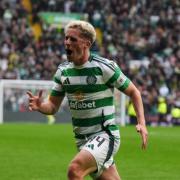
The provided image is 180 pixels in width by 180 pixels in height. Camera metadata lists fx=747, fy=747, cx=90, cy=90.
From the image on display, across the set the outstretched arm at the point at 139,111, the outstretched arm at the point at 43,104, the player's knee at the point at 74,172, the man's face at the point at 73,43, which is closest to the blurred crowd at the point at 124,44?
the outstretched arm at the point at 43,104

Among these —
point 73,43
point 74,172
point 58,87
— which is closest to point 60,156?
point 58,87

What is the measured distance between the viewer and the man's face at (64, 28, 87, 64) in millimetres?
7105

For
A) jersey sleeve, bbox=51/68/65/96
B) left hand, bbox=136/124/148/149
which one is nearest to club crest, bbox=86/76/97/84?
jersey sleeve, bbox=51/68/65/96

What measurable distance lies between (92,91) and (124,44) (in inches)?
1223

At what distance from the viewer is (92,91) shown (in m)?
7.30

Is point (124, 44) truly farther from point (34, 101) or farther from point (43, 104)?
point (34, 101)

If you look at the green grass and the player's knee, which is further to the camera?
the green grass

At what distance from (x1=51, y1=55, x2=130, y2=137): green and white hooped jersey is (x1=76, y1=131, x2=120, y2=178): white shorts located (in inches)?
3.0

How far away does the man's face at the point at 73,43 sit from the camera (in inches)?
280

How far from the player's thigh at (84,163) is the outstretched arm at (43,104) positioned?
706mm

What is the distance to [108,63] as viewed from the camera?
23.9 feet

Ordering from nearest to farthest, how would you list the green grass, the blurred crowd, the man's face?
the man's face → the green grass → the blurred crowd

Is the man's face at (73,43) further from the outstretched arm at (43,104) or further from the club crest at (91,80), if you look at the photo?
the outstretched arm at (43,104)

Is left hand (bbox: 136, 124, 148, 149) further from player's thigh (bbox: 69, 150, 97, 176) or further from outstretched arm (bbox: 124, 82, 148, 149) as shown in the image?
player's thigh (bbox: 69, 150, 97, 176)
